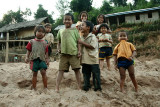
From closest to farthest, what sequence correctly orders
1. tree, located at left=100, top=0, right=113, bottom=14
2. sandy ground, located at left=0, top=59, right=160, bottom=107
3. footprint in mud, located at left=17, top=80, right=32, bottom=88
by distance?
sandy ground, located at left=0, top=59, right=160, bottom=107, footprint in mud, located at left=17, top=80, right=32, bottom=88, tree, located at left=100, top=0, right=113, bottom=14

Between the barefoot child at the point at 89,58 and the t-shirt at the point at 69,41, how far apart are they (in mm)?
153

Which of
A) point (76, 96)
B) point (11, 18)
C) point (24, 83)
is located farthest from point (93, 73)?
point (11, 18)

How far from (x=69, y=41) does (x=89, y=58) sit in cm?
50

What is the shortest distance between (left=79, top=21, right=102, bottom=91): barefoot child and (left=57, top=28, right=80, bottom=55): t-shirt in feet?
0.50

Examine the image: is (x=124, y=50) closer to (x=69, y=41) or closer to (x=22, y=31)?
(x=69, y=41)

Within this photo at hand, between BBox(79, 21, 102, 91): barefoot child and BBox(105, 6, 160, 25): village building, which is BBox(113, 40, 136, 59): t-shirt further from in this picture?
BBox(105, 6, 160, 25): village building

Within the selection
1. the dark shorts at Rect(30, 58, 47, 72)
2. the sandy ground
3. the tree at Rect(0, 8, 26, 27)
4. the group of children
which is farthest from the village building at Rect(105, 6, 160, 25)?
the tree at Rect(0, 8, 26, 27)

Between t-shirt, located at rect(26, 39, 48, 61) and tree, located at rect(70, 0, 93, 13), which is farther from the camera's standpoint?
tree, located at rect(70, 0, 93, 13)

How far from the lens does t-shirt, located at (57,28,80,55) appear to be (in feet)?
7.77

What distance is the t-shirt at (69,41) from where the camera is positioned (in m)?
2.37

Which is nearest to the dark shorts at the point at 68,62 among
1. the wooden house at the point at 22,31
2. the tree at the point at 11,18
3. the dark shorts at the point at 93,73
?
the dark shorts at the point at 93,73

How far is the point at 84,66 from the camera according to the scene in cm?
256

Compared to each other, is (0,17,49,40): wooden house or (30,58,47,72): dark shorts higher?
(0,17,49,40): wooden house

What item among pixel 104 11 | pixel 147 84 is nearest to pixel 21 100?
pixel 147 84
